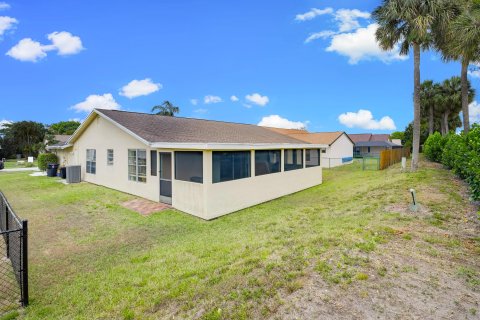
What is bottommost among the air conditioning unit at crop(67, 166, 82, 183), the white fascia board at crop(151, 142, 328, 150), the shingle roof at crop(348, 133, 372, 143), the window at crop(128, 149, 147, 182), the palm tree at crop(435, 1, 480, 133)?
the air conditioning unit at crop(67, 166, 82, 183)

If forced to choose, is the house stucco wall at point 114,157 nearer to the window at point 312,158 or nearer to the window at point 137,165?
the window at point 137,165

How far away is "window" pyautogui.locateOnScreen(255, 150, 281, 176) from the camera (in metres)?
11.2

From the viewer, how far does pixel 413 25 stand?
590 inches

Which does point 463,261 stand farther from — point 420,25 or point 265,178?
point 420,25

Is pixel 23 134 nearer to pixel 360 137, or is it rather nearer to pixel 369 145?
pixel 369 145

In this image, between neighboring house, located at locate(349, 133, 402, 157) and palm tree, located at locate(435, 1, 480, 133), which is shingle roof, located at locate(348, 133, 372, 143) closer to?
Result: neighboring house, located at locate(349, 133, 402, 157)

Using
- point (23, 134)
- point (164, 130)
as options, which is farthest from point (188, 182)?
point (23, 134)

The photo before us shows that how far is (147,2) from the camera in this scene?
12727mm

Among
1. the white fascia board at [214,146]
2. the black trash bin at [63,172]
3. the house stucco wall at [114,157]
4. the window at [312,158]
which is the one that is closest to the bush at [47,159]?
the black trash bin at [63,172]

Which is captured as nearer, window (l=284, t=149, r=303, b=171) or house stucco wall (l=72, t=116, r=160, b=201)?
house stucco wall (l=72, t=116, r=160, b=201)

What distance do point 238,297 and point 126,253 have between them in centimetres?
363

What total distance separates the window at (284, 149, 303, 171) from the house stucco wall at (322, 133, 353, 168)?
13.9 meters

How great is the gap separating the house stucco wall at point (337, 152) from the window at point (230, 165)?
748 inches

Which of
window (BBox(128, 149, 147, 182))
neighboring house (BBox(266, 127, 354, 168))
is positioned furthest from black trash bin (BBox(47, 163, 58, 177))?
neighboring house (BBox(266, 127, 354, 168))
